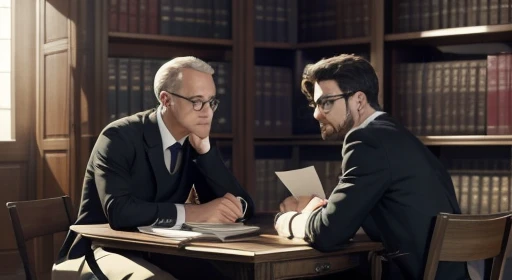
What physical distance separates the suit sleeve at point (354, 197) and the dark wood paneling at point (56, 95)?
248cm

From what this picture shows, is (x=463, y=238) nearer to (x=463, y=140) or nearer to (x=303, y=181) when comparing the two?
(x=303, y=181)

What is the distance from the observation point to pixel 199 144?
294 cm

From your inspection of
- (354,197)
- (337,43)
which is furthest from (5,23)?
(354,197)

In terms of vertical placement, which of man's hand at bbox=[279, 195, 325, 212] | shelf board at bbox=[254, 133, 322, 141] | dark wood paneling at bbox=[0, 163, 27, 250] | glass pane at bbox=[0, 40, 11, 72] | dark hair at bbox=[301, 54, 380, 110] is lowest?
dark wood paneling at bbox=[0, 163, 27, 250]

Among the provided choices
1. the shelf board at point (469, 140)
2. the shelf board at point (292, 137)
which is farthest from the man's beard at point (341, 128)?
the shelf board at point (292, 137)

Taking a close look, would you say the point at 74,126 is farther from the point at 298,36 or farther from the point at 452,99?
the point at 452,99

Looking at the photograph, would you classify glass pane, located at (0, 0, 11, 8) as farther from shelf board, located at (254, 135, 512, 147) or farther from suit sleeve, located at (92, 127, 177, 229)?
suit sleeve, located at (92, 127, 177, 229)

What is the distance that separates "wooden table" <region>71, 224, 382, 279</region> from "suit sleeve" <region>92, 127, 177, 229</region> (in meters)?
0.11

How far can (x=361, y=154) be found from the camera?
2.26 meters

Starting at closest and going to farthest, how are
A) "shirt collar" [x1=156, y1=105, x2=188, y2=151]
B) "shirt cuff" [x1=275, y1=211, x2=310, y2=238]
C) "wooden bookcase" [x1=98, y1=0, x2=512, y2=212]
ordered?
"shirt cuff" [x1=275, y1=211, x2=310, y2=238] → "shirt collar" [x1=156, y1=105, x2=188, y2=151] → "wooden bookcase" [x1=98, y1=0, x2=512, y2=212]

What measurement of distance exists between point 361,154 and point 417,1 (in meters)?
2.27

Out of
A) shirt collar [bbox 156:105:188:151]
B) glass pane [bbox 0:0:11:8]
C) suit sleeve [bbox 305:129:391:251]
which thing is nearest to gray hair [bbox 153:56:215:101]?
shirt collar [bbox 156:105:188:151]

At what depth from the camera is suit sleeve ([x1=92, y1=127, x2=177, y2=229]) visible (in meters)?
2.56

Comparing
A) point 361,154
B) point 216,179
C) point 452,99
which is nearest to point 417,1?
point 452,99
